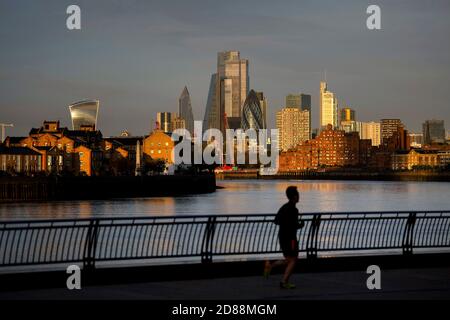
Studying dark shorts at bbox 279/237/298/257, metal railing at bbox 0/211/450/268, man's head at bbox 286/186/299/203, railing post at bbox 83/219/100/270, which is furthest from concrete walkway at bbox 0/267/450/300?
man's head at bbox 286/186/299/203

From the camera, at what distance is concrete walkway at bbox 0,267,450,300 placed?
699 inches

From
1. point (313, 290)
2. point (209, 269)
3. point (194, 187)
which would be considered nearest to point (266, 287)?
point (313, 290)

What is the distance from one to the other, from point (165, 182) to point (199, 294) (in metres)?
156

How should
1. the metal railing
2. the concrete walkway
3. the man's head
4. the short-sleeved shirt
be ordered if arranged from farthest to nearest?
the metal railing, the short-sleeved shirt, the man's head, the concrete walkway

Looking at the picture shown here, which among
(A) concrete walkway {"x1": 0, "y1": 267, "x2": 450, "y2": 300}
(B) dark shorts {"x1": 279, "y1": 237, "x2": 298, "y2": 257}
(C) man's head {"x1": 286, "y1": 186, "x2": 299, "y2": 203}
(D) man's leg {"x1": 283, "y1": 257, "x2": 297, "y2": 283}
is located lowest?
(A) concrete walkway {"x1": 0, "y1": 267, "x2": 450, "y2": 300}

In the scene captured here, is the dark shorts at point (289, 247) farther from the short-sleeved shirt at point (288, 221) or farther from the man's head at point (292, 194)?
the man's head at point (292, 194)

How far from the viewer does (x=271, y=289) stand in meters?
19.0

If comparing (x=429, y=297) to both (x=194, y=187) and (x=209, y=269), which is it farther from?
(x=194, y=187)

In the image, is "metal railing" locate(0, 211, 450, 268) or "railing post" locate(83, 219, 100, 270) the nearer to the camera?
"railing post" locate(83, 219, 100, 270)

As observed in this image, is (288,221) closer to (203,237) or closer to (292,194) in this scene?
(292,194)

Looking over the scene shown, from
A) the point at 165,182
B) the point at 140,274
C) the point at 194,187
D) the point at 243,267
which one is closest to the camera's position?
the point at 140,274

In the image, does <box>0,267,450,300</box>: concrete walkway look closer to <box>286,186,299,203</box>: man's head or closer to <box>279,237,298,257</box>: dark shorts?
<box>279,237,298,257</box>: dark shorts

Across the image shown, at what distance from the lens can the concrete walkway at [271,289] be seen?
17.8m

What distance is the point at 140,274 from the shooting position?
20.5m
